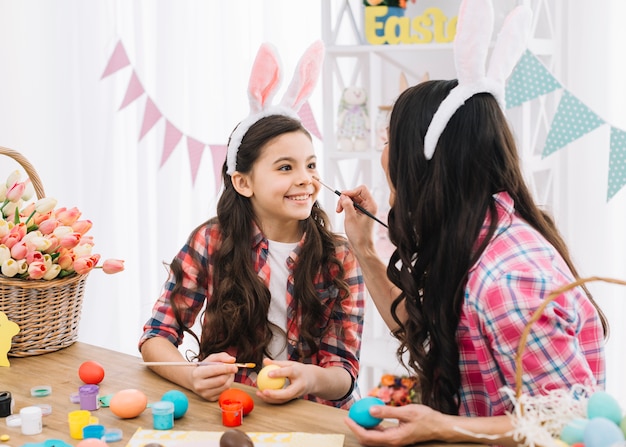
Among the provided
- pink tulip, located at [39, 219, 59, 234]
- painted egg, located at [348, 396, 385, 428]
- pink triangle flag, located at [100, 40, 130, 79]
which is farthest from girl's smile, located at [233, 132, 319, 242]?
pink triangle flag, located at [100, 40, 130, 79]

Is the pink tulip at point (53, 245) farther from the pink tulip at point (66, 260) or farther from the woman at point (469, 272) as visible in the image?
the woman at point (469, 272)

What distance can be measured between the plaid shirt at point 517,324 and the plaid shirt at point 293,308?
45 cm

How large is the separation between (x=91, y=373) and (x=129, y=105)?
2.01 meters

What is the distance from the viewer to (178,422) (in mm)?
1393

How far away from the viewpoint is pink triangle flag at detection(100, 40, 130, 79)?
334 cm

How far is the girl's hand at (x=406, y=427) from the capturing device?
123 cm

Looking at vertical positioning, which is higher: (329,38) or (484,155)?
(329,38)

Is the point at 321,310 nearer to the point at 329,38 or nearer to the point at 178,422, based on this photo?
the point at 178,422

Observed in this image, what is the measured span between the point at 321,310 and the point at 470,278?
0.61m

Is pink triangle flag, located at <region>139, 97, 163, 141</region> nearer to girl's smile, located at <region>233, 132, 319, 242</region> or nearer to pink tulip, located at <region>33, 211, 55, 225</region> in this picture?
girl's smile, located at <region>233, 132, 319, 242</region>

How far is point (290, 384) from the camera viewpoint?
1.55 metres

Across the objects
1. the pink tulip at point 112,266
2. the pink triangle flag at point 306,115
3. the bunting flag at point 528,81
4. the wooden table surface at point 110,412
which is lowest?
the wooden table surface at point 110,412

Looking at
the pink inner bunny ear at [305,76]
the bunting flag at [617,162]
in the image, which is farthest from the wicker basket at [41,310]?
the bunting flag at [617,162]

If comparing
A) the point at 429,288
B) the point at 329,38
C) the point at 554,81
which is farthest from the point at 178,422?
the point at 329,38
